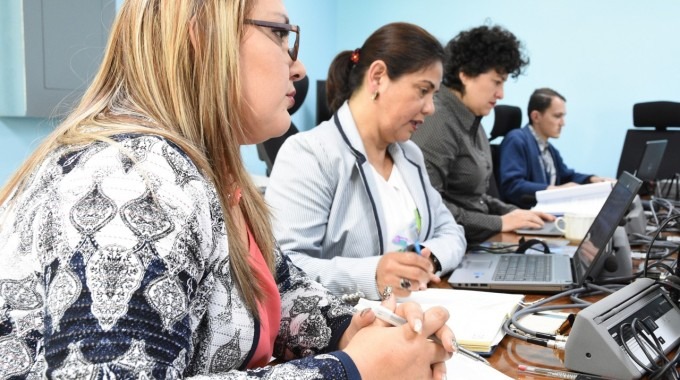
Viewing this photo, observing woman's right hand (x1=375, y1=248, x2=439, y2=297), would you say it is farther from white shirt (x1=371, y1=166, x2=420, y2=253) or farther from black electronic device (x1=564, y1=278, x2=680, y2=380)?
black electronic device (x1=564, y1=278, x2=680, y2=380)

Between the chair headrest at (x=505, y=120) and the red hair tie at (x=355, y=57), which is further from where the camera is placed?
the chair headrest at (x=505, y=120)

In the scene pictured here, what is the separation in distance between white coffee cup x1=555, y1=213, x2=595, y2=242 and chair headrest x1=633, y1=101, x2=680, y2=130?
2700 mm

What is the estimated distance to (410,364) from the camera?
775mm

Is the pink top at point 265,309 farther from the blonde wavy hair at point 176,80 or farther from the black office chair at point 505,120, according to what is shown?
the black office chair at point 505,120

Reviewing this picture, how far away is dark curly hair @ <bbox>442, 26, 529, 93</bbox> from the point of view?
2.55m

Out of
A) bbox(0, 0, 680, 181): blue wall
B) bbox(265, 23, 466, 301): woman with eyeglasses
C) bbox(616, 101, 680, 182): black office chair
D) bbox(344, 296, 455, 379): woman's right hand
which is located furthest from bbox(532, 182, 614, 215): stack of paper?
bbox(0, 0, 680, 181): blue wall

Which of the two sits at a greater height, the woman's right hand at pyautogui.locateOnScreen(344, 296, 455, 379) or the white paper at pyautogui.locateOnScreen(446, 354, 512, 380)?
the woman's right hand at pyautogui.locateOnScreen(344, 296, 455, 379)

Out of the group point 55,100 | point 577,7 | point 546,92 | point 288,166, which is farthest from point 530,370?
point 577,7

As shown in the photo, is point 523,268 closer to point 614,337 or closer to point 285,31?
point 614,337

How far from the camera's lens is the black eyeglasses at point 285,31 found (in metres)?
0.83

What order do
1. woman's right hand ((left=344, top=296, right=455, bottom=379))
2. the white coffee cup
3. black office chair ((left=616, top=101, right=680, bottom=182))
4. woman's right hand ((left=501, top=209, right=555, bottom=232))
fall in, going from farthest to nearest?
black office chair ((left=616, top=101, right=680, bottom=182)) → woman's right hand ((left=501, top=209, right=555, bottom=232)) → the white coffee cup → woman's right hand ((left=344, top=296, right=455, bottom=379))

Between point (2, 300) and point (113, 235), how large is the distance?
0.67ft

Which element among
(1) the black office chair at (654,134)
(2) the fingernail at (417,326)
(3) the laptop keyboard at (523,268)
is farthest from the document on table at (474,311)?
(1) the black office chair at (654,134)

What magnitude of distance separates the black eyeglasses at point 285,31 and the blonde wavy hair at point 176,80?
0.04m
